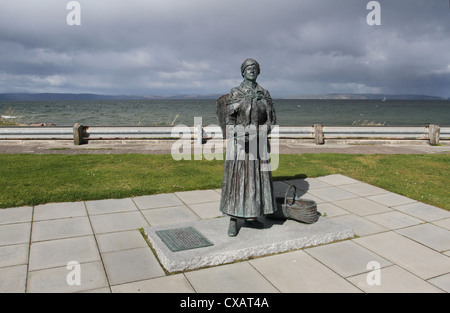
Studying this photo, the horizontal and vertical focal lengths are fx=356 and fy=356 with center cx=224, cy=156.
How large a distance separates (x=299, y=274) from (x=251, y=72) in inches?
103

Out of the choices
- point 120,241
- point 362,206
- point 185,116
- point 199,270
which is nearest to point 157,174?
point 120,241

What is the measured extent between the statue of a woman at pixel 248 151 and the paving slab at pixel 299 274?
2.18 feet

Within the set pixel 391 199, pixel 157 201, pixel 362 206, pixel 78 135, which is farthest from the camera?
pixel 78 135

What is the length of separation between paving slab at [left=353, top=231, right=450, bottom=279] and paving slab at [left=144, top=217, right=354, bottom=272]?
398 mm

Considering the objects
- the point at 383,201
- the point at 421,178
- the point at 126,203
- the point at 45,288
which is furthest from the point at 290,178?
the point at 45,288

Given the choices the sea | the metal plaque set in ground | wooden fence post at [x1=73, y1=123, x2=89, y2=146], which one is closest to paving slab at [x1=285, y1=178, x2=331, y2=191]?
the metal plaque set in ground

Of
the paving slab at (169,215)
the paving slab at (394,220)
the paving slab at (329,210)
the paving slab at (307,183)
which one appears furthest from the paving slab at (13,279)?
Answer: the paving slab at (307,183)

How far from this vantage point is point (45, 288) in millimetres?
3811

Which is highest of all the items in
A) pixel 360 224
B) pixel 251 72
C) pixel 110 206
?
pixel 251 72

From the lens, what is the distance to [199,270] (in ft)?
14.2

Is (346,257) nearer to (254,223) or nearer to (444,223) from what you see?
(254,223)

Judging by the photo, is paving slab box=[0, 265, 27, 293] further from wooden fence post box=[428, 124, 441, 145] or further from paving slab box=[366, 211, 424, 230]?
wooden fence post box=[428, 124, 441, 145]

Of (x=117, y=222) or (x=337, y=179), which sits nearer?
(x=117, y=222)

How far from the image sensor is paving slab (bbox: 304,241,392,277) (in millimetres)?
4345
